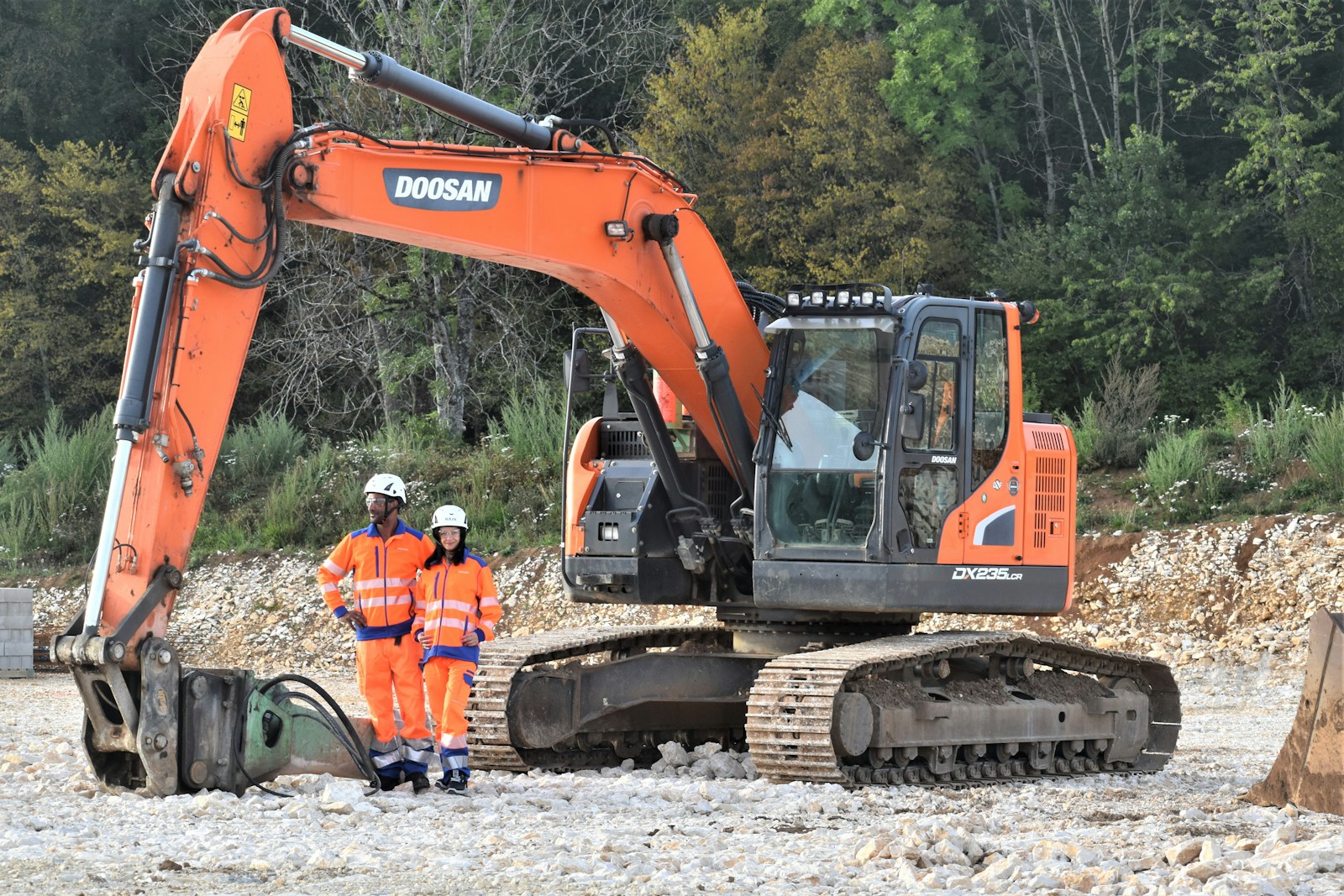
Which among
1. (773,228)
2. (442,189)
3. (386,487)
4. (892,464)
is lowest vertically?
(386,487)

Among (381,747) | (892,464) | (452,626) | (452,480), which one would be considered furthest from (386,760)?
(452,480)

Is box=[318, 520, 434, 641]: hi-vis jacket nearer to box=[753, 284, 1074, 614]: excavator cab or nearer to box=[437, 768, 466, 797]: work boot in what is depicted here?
box=[437, 768, 466, 797]: work boot

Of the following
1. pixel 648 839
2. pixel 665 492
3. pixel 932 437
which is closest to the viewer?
pixel 648 839

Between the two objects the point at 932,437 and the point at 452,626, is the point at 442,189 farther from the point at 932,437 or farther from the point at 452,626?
the point at 932,437

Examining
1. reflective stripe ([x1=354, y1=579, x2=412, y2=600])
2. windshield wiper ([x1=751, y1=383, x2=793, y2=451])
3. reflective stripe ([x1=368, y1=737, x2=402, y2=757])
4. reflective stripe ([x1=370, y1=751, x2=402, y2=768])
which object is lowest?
reflective stripe ([x1=370, y1=751, x2=402, y2=768])

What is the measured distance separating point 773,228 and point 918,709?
60.6ft

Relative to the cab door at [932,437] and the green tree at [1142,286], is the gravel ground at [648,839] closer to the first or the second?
the cab door at [932,437]

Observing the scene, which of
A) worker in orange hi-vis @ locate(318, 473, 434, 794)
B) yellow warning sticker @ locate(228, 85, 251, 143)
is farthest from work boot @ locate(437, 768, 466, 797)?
yellow warning sticker @ locate(228, 85, 251, 143)

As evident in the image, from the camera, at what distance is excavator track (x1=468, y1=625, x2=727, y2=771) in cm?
982

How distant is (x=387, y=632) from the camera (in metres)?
8.49

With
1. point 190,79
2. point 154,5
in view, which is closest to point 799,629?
point 190,79

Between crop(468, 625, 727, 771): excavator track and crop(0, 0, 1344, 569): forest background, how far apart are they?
10650mm

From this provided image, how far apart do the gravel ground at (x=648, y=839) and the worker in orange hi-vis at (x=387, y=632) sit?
15.2 inches

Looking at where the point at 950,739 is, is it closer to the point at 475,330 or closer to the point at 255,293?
the point at 255,293
